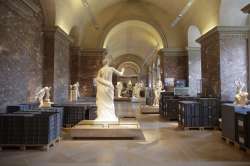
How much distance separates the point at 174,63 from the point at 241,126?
11939 mm

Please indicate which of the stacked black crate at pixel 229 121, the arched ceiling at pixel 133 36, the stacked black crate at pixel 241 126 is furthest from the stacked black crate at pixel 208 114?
the arched ceiling at pixel 133 36

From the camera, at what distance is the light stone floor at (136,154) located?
4.79m

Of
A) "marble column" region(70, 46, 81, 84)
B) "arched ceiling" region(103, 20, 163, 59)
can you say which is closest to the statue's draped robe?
"marble column" region(70, 46, 81, 84)

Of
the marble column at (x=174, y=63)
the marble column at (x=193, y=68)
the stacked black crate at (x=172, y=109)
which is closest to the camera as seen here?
the stacked black crate at (x=172, y=109)

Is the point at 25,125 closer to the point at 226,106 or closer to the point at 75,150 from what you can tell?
the point at 75,150

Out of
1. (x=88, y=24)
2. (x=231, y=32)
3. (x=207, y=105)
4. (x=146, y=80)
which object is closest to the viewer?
(x=207, y=105)

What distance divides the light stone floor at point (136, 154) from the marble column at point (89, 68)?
1058cm

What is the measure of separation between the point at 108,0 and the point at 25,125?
11.3m

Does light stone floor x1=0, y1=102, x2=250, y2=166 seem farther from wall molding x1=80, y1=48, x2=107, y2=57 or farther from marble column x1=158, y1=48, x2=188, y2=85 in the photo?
wall molding x1=80, y1=48, x2=107, y2=57

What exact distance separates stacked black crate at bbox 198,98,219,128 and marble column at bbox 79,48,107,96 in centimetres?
956

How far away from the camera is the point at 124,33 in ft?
76.2

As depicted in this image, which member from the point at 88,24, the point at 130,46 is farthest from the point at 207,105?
the point at 130,46

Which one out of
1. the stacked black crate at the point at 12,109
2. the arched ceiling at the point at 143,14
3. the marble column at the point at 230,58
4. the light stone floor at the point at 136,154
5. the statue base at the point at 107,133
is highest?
the arched ceiling at the point at 143,14

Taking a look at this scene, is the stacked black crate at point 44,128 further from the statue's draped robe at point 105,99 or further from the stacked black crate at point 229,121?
the stacked black crate at point 229,121
